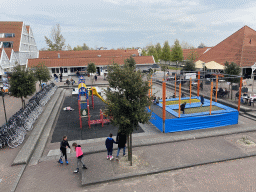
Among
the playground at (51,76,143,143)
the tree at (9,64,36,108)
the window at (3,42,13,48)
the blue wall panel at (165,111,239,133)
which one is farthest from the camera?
the window at (3,42,13,48)

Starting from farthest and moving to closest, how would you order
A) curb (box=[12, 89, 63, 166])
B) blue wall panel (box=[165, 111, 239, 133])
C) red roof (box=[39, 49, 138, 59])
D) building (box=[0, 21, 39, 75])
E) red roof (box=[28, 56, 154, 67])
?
red roof (box=[39, 49, 138, 59])
building (box=[0, 21, 39, 75])
red roof (box=[28, 56, 154, 67])
blue wall panel (box=[165, 111, 239, 133])
curb (box=[12, 89, 63, 166])

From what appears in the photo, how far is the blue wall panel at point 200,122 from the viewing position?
1189cm

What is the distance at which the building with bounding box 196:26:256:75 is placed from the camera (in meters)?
27.5

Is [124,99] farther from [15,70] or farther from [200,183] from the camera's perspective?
[15,70]

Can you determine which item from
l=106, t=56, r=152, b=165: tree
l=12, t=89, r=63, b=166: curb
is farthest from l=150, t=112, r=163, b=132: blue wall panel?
l=12, t=89, r=63, b=166: curb

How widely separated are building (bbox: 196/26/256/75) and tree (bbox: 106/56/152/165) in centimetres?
2503

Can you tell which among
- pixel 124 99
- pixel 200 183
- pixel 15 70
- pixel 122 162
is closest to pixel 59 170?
pixel 122 162

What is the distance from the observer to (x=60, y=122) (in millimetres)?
14000

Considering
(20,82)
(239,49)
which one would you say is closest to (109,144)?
(20,82)

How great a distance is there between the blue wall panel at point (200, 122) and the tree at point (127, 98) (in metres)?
4.54

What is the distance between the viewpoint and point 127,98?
780 centimetres

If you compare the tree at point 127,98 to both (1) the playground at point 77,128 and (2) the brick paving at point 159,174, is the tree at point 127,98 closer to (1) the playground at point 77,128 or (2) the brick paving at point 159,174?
(2) the brick paving at point 159,174

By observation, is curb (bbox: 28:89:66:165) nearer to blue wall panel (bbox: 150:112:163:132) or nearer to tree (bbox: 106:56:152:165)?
tree (bbox: 106:56:152:165)

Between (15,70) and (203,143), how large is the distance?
554 inches
